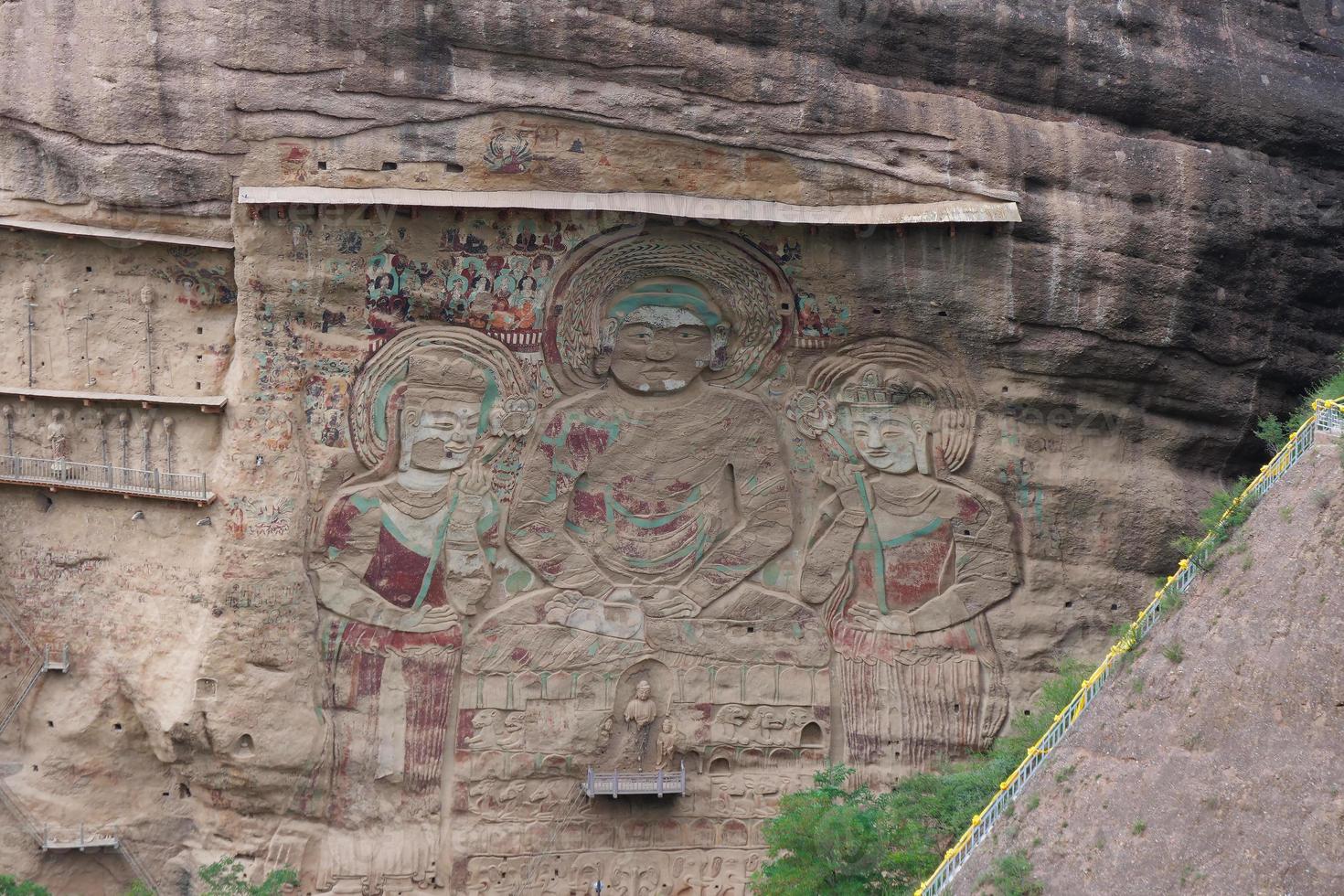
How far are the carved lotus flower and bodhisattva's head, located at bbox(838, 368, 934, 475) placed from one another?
139 millimetres

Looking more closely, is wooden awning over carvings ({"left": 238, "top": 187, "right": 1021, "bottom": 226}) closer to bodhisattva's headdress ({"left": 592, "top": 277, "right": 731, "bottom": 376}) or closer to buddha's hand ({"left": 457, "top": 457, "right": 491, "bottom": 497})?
bodhisattva's headdress ({"left": 592, "top": 277, "right": 731, "bottom": 376})

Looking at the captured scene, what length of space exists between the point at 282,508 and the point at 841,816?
18.6ft

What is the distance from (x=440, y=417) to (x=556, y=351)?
122 centimetres

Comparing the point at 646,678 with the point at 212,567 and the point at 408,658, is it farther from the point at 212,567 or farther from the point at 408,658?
the point at 212,567

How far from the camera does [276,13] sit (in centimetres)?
1605

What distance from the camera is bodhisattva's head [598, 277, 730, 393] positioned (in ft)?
56.4

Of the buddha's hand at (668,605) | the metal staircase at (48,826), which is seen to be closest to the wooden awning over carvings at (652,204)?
the buddha's hand at (668,605)

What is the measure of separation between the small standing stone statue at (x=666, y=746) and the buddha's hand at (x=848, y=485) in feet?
8.74

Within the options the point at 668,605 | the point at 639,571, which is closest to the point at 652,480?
the point at 639,571

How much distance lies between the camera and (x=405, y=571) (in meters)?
17.0

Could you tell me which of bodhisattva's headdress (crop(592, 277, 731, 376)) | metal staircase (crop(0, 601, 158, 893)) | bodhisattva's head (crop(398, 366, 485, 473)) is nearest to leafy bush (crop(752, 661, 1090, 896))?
bodhisattva's headdress (crop(592, 277, 731, 376))

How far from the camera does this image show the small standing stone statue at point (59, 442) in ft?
54.2

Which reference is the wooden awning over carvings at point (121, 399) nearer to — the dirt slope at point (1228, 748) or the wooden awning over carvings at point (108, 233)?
the wooden awning over carvings at point (108, 233)

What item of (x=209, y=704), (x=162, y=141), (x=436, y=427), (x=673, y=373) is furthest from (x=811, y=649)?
(x=162, y=141)
